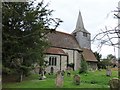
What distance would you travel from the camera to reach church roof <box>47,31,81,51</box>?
4630 cm

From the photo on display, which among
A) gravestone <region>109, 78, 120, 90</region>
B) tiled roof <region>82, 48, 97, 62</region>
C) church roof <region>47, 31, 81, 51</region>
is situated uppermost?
church roof <region>47, 31, 81, 51</region>

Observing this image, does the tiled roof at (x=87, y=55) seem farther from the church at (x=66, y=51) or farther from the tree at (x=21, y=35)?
the tree at (x=21, y=35)

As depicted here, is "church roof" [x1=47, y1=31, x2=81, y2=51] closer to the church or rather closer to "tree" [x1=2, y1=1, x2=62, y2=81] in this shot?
the church

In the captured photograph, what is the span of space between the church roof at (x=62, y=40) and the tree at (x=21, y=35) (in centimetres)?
2069

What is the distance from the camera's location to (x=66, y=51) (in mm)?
47250

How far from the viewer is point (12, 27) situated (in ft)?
74.5

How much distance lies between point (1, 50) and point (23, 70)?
3.92 meters

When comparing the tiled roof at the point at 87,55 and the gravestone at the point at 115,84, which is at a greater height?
the tiled roof at the point at 87,55

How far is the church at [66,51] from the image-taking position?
4150cm

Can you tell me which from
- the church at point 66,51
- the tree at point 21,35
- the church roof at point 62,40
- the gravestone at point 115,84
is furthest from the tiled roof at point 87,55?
the gravestone at point 115,84

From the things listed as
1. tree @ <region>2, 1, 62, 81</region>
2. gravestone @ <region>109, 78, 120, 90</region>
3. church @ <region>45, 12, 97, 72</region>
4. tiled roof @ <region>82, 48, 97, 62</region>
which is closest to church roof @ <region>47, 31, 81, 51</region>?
church @ <region>45, 12, 97, 72</region>

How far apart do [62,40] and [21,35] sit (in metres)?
26.3

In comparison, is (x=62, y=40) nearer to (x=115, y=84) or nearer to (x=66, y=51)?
(x=66, y=51)

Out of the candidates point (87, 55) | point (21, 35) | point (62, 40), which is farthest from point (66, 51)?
point (21, 35)
